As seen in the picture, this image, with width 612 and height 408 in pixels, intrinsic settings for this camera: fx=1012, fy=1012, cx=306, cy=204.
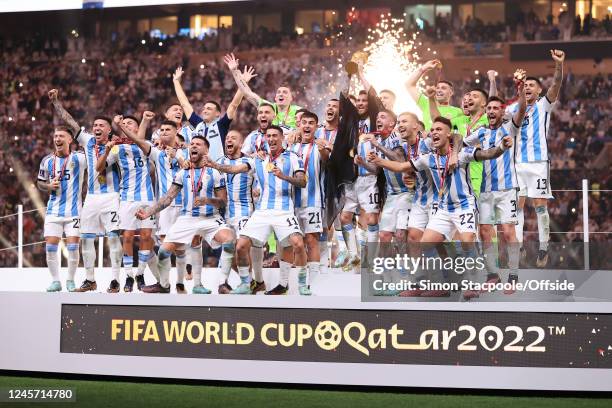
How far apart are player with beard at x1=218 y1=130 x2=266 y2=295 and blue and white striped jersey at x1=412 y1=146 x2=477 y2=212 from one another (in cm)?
158

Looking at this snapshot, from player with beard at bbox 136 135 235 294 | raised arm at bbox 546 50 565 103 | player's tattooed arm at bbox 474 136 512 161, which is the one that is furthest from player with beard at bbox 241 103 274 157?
raised arm at bbox 546 50 565 103

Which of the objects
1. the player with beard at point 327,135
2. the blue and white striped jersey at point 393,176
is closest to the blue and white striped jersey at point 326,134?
the player with beard at point 327,135

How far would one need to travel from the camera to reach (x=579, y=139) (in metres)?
18.4

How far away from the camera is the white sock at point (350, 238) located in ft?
30.7

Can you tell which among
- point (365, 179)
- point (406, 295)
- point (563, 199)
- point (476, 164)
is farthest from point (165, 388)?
point (563, 199)

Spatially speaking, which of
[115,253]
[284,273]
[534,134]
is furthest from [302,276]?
[534,134]

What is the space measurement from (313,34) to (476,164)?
14264 millimetres

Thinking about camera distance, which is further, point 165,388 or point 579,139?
point 579,139

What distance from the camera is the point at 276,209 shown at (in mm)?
8289

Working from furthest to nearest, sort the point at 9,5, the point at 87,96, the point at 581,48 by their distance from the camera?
the point at 87,96 < the point at 581,48 < the point at 9,5

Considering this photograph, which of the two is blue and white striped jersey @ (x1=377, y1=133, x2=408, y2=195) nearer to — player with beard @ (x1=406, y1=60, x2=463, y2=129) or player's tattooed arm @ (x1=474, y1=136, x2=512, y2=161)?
player with beard @ (x1=406, y1=60, x2=463, y2=129)

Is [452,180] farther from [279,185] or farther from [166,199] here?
[166,199]

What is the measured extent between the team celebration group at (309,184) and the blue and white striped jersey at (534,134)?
0.5 inches

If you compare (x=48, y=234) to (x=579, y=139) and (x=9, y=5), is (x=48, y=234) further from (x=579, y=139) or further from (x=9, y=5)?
(x=579, y=139)
